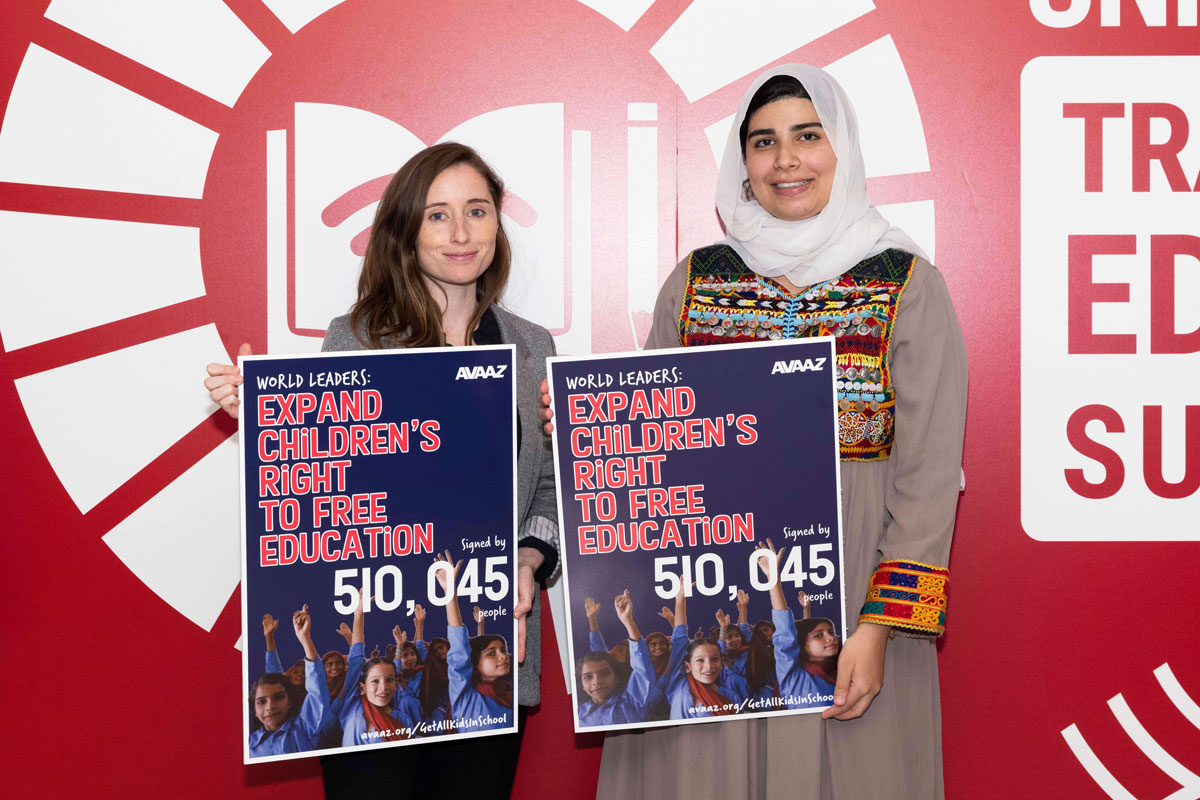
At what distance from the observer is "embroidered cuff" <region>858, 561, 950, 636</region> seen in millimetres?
1513

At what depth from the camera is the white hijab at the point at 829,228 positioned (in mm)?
1657

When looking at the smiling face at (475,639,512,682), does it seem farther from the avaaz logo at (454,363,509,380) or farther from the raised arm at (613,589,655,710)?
the avaaz logo at (454,363,509,380)

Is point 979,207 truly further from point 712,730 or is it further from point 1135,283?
point 712,730

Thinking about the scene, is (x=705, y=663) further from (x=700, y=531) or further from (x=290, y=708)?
(x=290, y=708)

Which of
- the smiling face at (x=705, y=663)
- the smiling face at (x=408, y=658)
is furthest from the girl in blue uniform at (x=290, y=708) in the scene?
the smiling face at (x=705, y=663)

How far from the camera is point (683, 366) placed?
1568 mm

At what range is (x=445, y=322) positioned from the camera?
182cm

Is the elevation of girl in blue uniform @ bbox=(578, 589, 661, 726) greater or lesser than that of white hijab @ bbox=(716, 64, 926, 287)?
lesser

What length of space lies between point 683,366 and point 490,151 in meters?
0.87

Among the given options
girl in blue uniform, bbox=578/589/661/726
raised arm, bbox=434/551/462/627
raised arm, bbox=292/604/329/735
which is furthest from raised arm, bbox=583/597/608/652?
raised arm, bbox=292/604/329/735

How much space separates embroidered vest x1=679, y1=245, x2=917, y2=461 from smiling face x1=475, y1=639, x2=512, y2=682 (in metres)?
0.61

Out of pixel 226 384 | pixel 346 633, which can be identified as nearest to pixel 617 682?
pixel 346 633

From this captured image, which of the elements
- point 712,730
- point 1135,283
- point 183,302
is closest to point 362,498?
point 712,730

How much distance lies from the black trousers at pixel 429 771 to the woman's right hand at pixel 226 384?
632 mm
